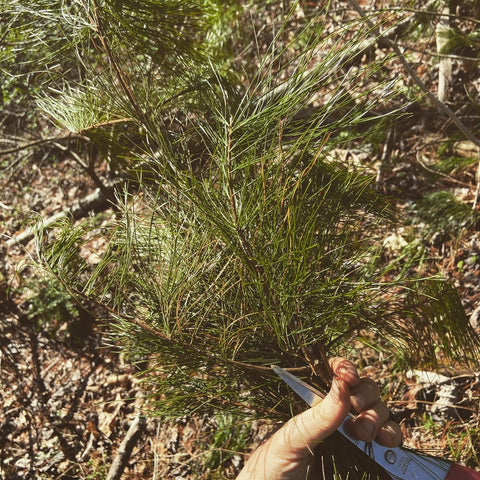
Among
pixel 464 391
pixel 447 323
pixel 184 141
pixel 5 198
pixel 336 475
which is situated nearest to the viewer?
pixel 336 475

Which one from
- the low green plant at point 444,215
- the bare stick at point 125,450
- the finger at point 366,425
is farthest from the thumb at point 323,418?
the low green plant at point 444,215

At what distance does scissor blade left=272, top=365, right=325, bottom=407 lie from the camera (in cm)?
147

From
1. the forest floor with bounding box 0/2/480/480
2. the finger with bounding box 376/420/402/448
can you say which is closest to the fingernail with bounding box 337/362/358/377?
the finger with bounding box 376/420/402/448

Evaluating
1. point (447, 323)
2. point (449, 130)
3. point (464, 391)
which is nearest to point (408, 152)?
point (449, 130)

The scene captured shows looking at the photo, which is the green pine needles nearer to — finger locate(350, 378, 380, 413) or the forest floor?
finger locate(350, 378, 380, 413)

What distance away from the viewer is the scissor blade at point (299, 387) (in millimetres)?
1468

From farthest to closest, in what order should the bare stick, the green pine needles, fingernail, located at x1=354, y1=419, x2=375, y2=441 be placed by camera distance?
the bare stick < fingernail, located at x1=354, y1=419, x2=375, y2=441 < the green pine needles

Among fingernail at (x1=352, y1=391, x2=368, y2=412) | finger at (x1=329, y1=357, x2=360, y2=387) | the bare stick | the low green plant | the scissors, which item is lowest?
the bare stick

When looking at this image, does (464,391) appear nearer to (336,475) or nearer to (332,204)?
(336,475)

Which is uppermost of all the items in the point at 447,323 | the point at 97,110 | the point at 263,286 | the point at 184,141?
the point at 97,110

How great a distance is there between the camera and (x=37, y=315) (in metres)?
4.47

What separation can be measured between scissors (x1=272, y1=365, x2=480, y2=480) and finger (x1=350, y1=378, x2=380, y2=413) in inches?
2.2

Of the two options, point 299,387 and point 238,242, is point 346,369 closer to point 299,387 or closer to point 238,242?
point 299,387

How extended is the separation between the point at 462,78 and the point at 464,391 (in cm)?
251
